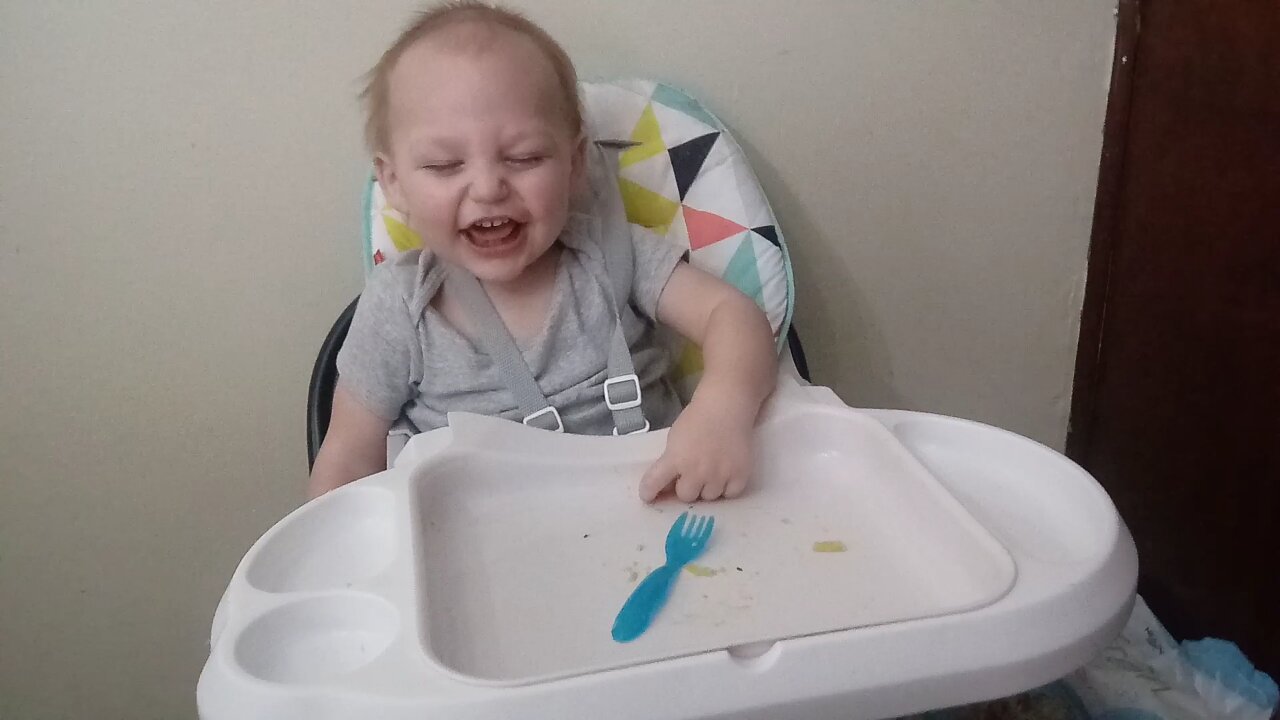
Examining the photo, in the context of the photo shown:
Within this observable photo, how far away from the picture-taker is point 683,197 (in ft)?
2.86

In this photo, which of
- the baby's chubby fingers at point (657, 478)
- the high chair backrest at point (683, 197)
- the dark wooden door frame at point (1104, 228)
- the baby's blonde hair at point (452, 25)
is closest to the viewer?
the baby's chubby fingers at point (657, 478)

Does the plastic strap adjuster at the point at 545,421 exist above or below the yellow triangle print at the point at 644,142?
below

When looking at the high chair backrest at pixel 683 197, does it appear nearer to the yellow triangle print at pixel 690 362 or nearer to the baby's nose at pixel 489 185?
the yellow triangle print at pixel 690 362

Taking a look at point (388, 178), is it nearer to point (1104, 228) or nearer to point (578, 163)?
point (578, 163)

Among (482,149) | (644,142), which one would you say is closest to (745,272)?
(644,142)

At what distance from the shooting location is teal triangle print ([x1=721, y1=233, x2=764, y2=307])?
2.73 ft

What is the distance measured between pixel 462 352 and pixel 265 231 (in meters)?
0.26

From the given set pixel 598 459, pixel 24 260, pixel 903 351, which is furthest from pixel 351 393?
pixel 903 351

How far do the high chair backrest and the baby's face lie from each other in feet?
0.40

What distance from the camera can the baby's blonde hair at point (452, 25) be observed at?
0.74 m

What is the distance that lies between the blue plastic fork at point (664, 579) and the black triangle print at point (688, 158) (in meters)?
0.36

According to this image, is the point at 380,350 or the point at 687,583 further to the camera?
the point at 380,350

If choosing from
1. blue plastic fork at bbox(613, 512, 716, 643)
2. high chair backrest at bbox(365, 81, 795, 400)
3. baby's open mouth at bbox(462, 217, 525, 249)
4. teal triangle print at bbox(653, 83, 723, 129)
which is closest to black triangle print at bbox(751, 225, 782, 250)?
high chair backrest at bbox(365, 81, 795, 400)

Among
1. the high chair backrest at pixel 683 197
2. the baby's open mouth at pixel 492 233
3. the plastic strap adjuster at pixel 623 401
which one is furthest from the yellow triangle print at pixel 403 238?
the plastic strap adjuster at pixel 623 401
